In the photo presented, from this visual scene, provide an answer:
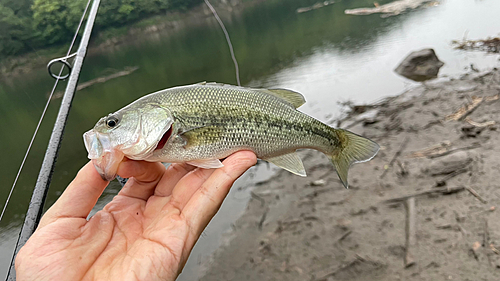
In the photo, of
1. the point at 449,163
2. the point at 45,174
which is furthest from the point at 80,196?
the point at 449,163

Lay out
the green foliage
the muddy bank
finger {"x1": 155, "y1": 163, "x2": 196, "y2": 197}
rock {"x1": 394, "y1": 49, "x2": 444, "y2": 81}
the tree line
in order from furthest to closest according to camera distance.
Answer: the green foliage
the tree line
rock {"x1": 394, "y1": 49, "x2": 444, "y2": 81}
the muddy bank
finger {"x1": 155, "y1": 163, "x2": 196, "y2": 197}

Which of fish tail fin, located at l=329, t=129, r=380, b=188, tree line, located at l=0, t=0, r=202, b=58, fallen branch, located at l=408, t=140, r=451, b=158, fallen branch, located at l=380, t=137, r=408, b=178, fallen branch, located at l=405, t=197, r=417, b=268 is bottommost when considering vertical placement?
fallen branch, located at l=380, t=137, r=408, b=178

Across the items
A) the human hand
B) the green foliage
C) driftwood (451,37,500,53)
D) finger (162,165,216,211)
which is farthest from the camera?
the green foliage

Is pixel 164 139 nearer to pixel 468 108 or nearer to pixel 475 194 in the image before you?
pixel 475 194

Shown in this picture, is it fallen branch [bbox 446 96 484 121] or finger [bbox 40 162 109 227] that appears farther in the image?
fallen branch [bbox 446 96 484 121]

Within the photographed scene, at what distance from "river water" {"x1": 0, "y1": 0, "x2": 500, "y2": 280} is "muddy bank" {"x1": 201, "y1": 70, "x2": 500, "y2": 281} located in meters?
1.08

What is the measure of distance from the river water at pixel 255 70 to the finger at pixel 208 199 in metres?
4.16

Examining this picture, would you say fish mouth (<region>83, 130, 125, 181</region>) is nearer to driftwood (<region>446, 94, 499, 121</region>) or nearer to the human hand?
the human hand

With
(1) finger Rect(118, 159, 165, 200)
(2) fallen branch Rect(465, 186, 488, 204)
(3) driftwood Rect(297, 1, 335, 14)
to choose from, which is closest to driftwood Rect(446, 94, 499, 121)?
(2) fallen branch Rect(465, 186, 488, 204)

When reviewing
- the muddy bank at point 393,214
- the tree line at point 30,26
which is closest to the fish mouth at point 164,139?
the muddy bank at point 393,214

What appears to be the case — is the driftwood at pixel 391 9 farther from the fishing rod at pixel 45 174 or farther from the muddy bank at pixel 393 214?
the fishing rod at pixel 45 174

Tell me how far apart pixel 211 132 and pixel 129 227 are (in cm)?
106

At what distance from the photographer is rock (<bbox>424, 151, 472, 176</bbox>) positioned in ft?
17.0

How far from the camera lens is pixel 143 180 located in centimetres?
271
